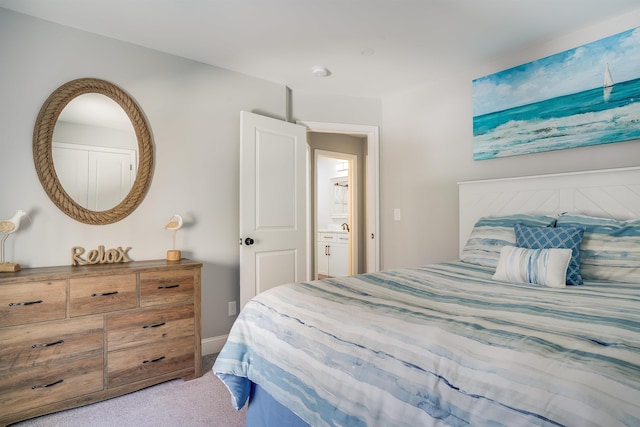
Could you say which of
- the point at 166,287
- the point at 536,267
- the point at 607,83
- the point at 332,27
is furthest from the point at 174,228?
the point at 607,83

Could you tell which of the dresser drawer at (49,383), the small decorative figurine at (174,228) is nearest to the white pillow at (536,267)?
the small decorative figurine at (174,228)

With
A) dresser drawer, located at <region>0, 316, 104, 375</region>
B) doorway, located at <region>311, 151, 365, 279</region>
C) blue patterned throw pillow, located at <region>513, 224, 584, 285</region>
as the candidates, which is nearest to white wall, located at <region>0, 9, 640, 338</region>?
dresser drawer, located at <region>0, 316, 104, 375</region>

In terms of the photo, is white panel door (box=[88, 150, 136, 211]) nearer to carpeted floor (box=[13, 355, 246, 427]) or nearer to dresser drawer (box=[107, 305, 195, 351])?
dresser drawer (box=[107, 305, 195, 351])

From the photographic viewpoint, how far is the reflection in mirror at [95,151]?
240 centimetres

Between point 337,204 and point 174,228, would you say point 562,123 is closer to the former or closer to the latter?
point 174,228

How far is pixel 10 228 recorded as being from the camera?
6.88 feet

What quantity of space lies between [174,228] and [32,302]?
95 cm

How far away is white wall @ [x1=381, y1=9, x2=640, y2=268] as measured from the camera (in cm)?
257

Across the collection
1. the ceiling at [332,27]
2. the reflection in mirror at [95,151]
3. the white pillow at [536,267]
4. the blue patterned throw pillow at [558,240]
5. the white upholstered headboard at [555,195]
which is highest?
the ceiling at [332,27]

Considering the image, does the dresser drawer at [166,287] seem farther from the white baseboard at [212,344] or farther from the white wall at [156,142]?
the white baseboard at [212,344]

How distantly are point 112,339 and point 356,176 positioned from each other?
4106 millimetres

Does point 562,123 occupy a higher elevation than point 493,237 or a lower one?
higher

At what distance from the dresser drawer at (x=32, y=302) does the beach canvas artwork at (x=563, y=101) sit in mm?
3122

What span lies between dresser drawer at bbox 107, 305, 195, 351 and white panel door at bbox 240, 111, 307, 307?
24.3 inches
